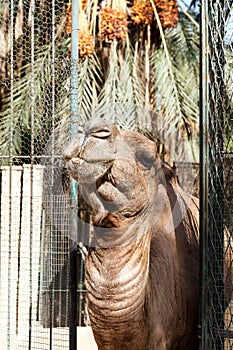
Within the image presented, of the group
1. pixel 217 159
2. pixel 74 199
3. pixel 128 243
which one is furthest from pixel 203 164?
pixel 74 199

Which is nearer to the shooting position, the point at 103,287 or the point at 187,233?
the point at 103,287

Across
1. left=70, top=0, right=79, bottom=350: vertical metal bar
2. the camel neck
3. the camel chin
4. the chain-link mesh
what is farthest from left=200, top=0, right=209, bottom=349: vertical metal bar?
left=70, top=0, right=79, bottom=350: vertical metal bar

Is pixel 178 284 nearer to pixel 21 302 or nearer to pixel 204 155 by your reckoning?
pixel 204 155

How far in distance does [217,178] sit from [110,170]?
2.34 ft

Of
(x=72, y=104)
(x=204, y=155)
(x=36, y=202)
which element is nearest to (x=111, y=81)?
(x=36, y=202)

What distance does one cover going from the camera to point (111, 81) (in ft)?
27.7

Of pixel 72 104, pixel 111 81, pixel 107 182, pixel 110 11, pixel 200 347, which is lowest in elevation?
pixel 200 347

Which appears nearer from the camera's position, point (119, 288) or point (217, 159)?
point (119, 288)

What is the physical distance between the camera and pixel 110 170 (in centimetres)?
213

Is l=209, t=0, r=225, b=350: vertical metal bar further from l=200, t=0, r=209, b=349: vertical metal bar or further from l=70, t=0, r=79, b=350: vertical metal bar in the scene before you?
l=70, t=0, r=79, b=350: vertical metal bar

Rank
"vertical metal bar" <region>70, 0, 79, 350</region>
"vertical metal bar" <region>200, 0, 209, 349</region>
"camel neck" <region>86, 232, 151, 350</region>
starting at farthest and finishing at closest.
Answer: "vertical metal bar" <region>70, 0, 79, 350</region> → "vertical metal bar" <region>200, 0, 209, 349</region> → "camel neck" <region>86, 232, 151, 350</region>

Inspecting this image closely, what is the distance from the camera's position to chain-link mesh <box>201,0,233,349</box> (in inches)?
102

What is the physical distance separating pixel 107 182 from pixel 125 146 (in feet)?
0.48

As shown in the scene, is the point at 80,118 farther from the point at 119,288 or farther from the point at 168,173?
the point at 119,288
